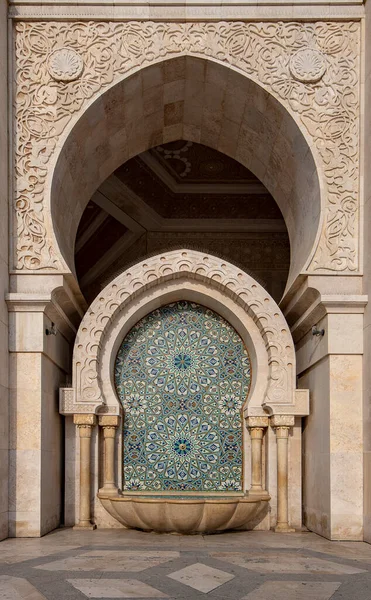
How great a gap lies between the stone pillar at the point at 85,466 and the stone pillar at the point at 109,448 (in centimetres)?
12

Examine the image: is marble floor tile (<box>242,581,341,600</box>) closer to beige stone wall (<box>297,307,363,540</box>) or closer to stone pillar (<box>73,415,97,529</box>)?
beige stone wall (<box>297,307,363,540</box>)

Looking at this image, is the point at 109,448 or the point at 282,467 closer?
the point at 282,467

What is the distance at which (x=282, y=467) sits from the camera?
20.1ft

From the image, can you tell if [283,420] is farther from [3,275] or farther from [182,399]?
[3,275]

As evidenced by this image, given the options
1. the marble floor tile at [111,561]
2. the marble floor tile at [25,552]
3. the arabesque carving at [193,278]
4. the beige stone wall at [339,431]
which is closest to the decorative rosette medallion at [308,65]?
the arabesque carving at [193,278]

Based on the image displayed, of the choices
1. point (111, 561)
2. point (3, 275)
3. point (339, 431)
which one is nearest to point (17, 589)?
point (111, 561)

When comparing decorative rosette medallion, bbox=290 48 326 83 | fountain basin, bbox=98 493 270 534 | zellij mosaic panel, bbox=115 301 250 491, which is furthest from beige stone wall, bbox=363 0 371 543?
zellij mosaic panel, bbox=115 301 250 491

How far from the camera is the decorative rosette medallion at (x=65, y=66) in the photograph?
588 cm

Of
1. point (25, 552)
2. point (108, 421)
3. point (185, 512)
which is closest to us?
point (25, 552)

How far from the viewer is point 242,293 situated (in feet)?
20.7

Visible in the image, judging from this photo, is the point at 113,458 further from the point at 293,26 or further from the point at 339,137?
the point at 293,26

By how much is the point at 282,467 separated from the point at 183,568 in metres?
2.08

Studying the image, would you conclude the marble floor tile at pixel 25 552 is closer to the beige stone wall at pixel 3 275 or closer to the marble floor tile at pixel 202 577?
the beige stone wall at pixel 3 275

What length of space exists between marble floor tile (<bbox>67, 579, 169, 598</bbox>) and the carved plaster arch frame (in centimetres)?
238
